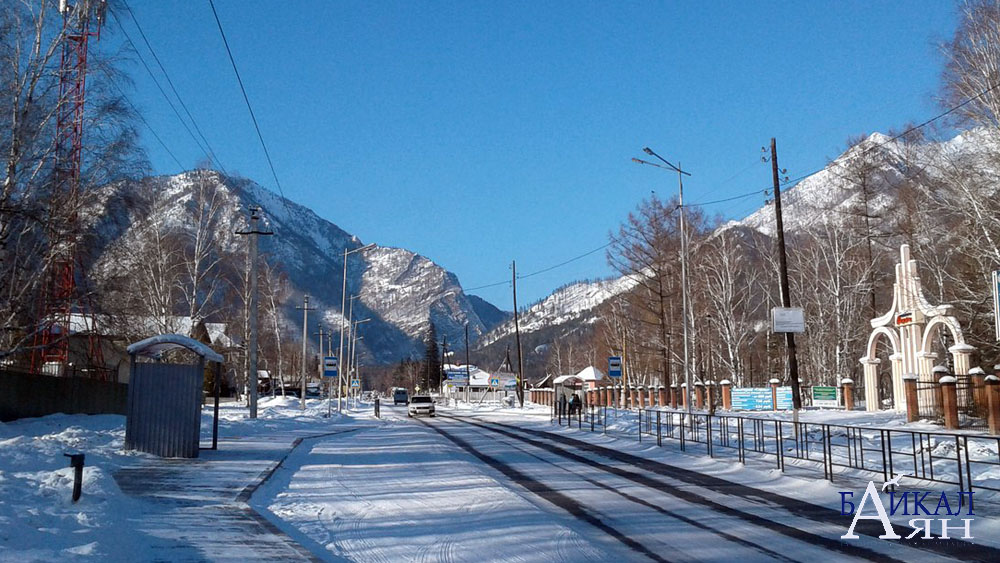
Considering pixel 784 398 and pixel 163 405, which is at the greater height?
pixel 163 405

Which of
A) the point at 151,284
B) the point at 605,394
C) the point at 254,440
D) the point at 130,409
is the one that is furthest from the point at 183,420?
the point at 605,394

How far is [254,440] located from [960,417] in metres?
24.2

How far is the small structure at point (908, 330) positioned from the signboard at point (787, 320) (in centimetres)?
905

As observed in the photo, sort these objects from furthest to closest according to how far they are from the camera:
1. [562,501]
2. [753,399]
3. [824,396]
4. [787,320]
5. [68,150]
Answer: [753,399] → [824,396] → [787,320] → [68,150] → [562,501]

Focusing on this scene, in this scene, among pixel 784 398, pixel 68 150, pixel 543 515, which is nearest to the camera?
pixel 543 515

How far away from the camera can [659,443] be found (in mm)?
26125

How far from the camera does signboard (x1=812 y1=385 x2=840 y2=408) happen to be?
4569 cm

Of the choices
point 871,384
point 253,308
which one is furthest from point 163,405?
point 871,384

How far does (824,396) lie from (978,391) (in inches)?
777

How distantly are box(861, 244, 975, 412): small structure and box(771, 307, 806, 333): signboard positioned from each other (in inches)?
356

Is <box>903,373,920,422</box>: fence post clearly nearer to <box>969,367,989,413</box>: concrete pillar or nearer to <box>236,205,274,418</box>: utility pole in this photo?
<box>969,367,989,413</box>: concrete pillar

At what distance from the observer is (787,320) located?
25.8 m

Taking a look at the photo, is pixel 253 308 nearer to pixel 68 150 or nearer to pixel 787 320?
pixel 68 150

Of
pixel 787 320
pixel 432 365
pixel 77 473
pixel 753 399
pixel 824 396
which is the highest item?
pixel 432 365
